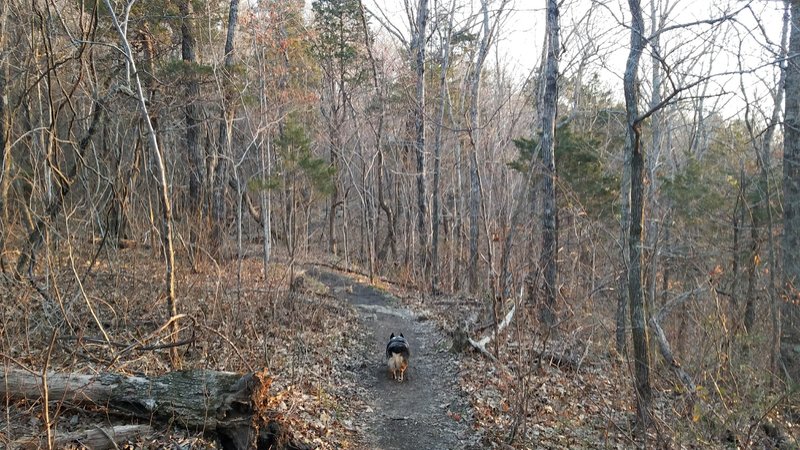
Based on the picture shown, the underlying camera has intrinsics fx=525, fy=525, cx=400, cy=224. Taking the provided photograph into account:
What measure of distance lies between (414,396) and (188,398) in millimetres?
3930

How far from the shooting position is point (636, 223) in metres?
5.93

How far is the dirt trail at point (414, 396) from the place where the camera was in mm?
6559

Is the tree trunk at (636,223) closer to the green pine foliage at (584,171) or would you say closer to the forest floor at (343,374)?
the forest floor at (343,374)

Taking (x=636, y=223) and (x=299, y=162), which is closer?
(x=636, y=223)

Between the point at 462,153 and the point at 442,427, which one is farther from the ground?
the point at 462,153

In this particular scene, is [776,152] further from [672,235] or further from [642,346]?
[642,346]

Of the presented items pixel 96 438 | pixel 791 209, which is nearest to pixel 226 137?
pixel 96 438

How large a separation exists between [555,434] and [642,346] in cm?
171

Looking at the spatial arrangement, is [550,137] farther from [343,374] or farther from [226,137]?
[226,137]

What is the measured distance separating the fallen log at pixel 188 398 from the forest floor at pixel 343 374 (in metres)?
0.12

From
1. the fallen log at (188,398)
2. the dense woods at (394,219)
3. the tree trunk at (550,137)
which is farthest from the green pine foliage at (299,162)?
the fallen log at (188,398)

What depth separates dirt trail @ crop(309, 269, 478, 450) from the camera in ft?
21.5

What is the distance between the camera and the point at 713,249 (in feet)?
43.0

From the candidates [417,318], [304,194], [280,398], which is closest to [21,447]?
[280,398]
